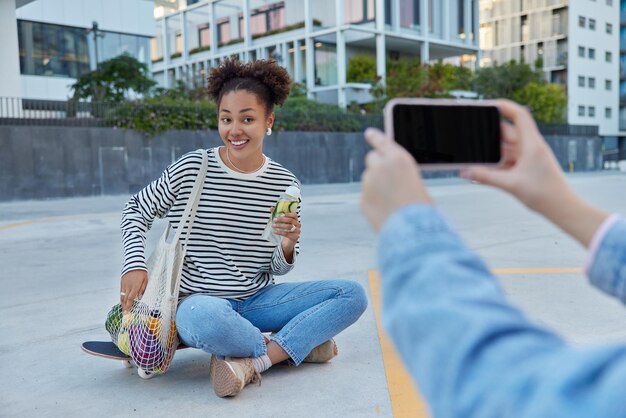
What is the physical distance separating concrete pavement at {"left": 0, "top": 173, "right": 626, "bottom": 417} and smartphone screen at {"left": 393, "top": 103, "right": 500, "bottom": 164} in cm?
22

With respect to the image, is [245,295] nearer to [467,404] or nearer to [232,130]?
[232,130]

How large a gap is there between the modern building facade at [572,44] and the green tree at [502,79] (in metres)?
15.6

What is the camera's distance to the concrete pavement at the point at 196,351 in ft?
10.1

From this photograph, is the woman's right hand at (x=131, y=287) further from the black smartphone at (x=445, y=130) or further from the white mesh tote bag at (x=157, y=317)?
the black smartphone at (x=445, y=130)

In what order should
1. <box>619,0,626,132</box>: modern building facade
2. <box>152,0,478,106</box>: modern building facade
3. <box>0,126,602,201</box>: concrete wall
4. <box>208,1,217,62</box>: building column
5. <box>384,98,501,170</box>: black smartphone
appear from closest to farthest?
<box>384,98,501,170</box>: black smartphone → <box>0,126,602,201</box>: concrete wall → <box>152,0,478,106</box>: modern building facade → <box>208,1,217,62</box>: building column → <box>619,0,626,132</box>: modern building facade

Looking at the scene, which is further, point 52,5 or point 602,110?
point 602,110

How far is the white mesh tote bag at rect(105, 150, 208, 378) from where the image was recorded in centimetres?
314

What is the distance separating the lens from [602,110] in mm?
56531

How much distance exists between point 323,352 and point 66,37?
2363 centimetres

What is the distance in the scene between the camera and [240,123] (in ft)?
11.2

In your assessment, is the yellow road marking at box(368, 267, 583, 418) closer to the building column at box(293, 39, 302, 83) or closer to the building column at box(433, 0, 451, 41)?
the building column at box(293, 39, 302, 83)

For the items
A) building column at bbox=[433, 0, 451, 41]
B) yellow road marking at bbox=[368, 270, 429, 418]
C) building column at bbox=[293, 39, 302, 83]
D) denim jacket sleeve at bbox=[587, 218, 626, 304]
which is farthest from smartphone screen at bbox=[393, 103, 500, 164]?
building column at bbox=[433, 0, 451, 41]

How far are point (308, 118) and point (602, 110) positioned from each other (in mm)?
41947

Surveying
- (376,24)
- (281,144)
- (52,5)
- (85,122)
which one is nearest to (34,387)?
(85,122)
